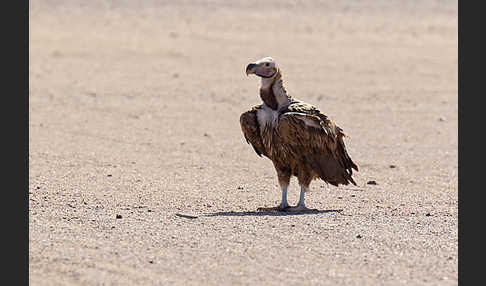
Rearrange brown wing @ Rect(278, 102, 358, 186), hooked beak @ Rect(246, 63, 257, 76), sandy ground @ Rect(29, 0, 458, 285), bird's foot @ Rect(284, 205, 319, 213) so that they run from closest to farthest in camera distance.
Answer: sandy ground @ Rect(29, 0, 458, 285) < brown wing @ Rect(278, 102, 358, 186) < hooked beak @ Rect(246, 63, 257, 76) < bird's foot @ Rect(284, 205, 319, 213)

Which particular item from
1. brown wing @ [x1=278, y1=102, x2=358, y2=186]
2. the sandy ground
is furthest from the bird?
the sandy ground

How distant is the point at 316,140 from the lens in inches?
410

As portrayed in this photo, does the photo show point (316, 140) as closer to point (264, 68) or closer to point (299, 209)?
point (299, 209)

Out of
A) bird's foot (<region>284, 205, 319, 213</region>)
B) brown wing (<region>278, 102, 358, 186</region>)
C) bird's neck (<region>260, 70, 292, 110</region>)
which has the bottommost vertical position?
bird's foot (<region>284, 205, 319, 213</region>)

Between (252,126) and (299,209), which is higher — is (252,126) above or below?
above

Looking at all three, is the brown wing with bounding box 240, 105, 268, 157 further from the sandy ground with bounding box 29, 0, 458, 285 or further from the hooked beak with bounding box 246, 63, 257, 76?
the sandy ground with bounding box 29, 0, 458, 285

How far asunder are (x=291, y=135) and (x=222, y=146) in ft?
18.3

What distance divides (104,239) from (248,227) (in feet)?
4.09

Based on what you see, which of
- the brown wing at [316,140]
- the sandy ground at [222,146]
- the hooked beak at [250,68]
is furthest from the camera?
the hooked beak at [250,68]

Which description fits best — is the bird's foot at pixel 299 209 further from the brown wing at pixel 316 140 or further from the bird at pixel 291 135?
the brown wing at pixel 316 140

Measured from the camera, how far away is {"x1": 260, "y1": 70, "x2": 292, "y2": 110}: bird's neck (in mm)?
10539

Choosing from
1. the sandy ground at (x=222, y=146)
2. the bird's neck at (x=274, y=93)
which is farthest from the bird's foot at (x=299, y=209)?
the bird's neck at (x=274, y=93)

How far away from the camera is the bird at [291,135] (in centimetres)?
1034

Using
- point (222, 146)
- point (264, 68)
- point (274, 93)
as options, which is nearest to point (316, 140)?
point (274, 93)
